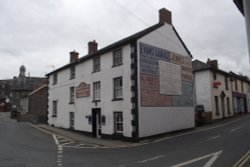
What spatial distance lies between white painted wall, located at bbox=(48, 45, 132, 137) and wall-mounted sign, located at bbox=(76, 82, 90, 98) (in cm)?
30

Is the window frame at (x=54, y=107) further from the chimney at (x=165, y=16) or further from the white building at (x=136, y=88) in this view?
the chimney at (x=165, y=16)

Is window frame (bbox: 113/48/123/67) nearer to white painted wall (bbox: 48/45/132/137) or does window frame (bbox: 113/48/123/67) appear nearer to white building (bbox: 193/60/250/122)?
white painted wall (bbox: 48/45/132/137)

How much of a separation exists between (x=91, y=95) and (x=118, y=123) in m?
4.47

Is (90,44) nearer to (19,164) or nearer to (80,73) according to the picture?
(80,73)

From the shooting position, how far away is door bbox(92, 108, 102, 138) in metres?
23.5

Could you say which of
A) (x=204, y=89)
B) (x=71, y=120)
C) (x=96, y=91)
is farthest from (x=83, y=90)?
(x=204, y=89)

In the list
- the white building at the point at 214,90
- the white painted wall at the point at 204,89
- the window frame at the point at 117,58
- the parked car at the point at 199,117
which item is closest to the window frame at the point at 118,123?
the window frame at the point at 117,58

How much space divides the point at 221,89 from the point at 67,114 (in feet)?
62.9

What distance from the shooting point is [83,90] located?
25953 millimetres

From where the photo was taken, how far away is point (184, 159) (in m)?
11.2

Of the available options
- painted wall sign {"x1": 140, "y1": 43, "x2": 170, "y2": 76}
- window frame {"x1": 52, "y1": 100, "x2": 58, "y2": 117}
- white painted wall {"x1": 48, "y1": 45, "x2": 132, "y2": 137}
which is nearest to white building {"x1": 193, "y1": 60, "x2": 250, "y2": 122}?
painted wall sign {"x1": 140, "y1": 43, "x2": 170, "y2": 76}

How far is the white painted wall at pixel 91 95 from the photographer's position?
20.7m

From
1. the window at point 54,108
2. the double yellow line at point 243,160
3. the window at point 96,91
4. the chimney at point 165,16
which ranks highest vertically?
the chimney at point 165,16

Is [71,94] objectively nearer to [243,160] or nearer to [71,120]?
[71,120]
